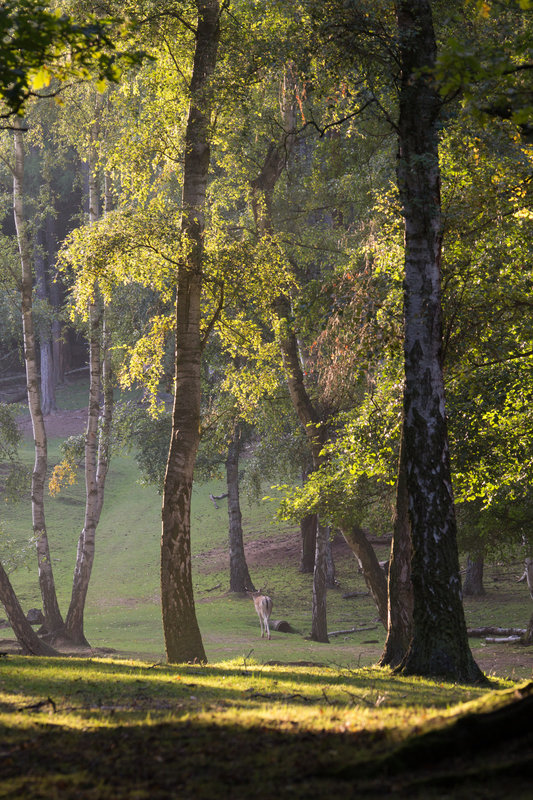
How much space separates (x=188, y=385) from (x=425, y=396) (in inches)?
228

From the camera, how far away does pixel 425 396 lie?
418 inches

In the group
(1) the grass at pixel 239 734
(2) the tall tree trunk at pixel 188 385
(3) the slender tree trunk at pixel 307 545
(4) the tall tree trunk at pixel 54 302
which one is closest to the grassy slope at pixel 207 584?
(3) the slender tree trunk at pixel 307 545

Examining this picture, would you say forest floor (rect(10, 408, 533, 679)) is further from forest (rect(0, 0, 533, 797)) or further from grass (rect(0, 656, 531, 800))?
grass (rect(0, 656, 531, 800))

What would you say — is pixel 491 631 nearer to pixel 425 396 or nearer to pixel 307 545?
pixel 307 545

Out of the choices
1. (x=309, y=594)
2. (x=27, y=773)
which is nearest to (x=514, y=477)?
(x=27, y=773)

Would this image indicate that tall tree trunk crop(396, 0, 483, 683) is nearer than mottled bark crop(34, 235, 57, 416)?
Yes

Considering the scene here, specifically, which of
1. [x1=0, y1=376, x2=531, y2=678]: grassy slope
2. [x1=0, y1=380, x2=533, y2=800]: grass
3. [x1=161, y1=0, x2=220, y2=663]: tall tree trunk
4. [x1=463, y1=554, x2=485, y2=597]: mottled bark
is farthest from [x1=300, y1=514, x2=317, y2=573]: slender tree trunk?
[x1=0, y1=380, x2=533, y2=800]: grass

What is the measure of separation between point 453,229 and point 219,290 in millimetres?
5282

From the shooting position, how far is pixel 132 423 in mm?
31484

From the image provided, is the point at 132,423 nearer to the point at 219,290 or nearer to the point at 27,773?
the point at 219,290

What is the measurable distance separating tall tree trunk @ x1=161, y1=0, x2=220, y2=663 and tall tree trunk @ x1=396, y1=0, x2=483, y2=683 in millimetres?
4938

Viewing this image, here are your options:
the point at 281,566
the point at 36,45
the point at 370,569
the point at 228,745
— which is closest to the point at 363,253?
the point at 370,569

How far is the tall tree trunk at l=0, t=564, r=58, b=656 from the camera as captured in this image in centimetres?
1945

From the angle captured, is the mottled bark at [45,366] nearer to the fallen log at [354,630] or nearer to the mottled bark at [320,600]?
the fallen log at [354,630]
